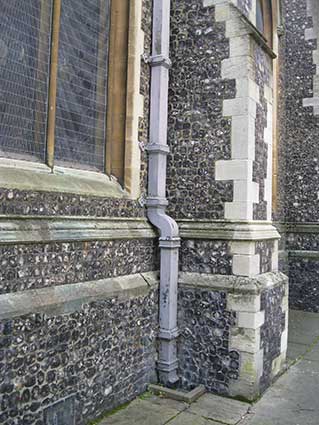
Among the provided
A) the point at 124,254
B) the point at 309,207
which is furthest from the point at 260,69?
the point at 309,207

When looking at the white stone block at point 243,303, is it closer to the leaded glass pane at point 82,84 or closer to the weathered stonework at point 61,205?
the weathered stonework at point 61,205

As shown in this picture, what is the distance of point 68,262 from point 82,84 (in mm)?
2028

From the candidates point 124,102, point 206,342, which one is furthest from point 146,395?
point 124,102

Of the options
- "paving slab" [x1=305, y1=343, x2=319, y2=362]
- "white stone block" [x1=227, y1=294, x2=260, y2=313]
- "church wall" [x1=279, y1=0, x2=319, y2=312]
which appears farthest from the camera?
"church wall" [x1=279, y1=0, x2=319, y2=312]

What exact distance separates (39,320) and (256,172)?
3205 mm

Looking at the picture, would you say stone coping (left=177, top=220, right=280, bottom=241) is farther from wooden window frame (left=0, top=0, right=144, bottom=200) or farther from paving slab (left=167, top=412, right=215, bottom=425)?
paving slab (left=167, top=412, right=215, bottom=425)

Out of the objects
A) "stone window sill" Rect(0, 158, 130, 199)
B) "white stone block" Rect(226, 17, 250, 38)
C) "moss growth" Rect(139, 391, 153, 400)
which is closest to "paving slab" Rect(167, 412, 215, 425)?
"moss growth" Rect(139, 391, 153, 400)

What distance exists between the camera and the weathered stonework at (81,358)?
3.62 metres

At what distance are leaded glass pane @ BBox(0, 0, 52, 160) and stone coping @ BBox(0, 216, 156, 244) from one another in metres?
0.68

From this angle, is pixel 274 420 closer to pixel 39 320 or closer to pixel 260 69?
pixel 39 320

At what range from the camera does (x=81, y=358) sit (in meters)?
4.29

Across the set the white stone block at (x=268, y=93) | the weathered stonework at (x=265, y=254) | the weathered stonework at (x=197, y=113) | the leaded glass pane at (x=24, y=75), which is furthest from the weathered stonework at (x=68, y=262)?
the white stone block at (x=268, y=93)

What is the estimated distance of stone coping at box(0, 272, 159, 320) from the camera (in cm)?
363

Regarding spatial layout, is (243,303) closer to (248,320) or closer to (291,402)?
(248,320)
